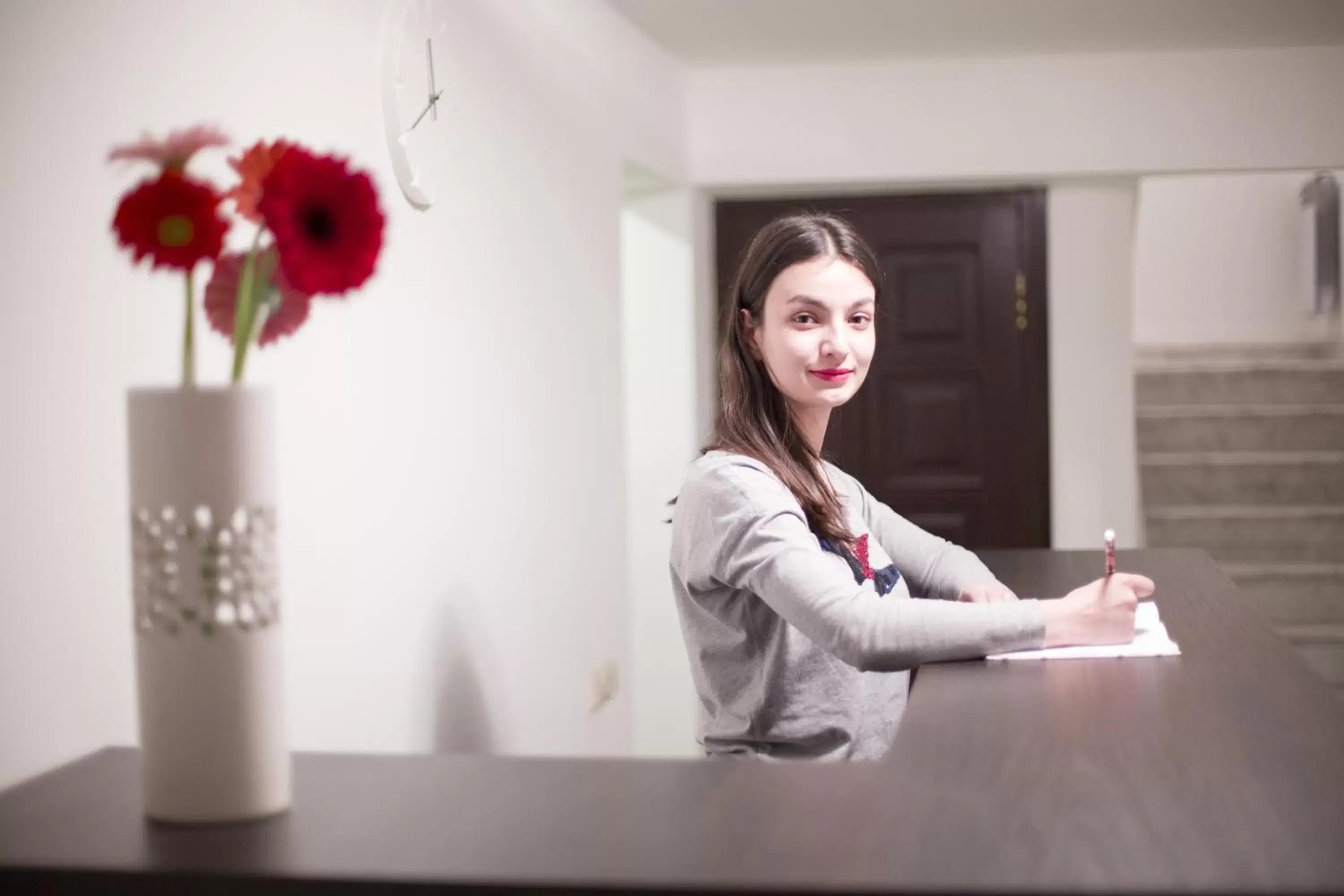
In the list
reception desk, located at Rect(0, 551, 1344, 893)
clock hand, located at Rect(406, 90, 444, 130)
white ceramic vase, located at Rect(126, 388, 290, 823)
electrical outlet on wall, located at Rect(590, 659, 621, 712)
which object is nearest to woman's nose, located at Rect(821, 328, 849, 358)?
reception desk, located at Rect(0, 551, 1344, 893)

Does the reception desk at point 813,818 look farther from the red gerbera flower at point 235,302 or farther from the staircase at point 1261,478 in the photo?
the staircase at point 1261,478

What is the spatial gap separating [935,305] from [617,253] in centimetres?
156

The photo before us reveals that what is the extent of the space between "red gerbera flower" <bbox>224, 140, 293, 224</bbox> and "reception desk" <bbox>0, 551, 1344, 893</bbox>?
0.49 metres

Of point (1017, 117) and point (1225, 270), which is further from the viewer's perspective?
point (1225, 270)

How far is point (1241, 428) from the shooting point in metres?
6.21

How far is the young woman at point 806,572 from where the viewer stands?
5.45ft

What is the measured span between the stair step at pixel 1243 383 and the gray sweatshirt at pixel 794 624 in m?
4.68

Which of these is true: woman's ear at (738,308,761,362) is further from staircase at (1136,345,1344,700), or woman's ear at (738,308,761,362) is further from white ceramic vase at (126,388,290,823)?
staircase at (1136,345,1344,700)

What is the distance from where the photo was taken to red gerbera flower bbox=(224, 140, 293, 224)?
1203 millimetres

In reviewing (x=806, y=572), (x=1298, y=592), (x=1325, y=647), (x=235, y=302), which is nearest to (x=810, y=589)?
(x=806, y=572)

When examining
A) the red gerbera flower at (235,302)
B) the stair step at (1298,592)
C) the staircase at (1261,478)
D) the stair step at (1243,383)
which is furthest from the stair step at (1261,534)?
the red gerbera flower at (235,302)

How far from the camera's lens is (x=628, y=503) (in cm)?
Answer: 474

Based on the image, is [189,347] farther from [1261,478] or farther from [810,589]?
[1261,478]

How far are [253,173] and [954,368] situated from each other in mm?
4031
